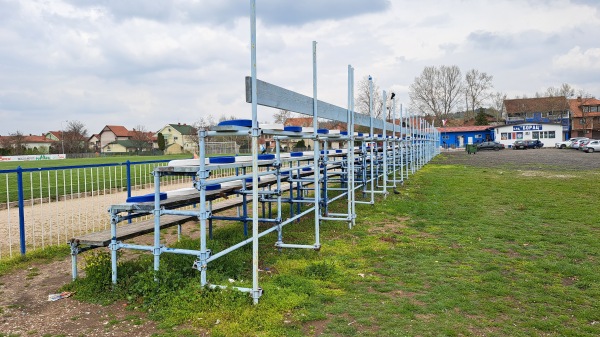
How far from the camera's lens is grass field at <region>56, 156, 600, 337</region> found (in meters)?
3.67

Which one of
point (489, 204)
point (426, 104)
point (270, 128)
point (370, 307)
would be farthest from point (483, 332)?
point (426, 104)

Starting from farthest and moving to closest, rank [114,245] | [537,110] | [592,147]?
[537,110] < [592,147] < [114,245]

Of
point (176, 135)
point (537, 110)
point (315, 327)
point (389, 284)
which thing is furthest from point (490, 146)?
point (176, 135)

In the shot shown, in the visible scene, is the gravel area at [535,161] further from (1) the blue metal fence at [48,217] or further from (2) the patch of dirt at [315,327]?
(2) the patch of dirt at [315,327]

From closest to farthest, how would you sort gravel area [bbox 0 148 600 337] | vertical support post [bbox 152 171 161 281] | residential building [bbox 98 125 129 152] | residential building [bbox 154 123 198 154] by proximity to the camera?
gravel area [bbox 0 148 600 337], vertical support post [bbox 152 171 161 281], residential building [bbox 154 123 198 154], residential building [bbox 98 125 129 152]

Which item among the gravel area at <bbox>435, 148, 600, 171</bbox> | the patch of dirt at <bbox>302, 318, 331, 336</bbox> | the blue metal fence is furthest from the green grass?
the gravel area at <bbox>435, 148, 600, 171</bbox>

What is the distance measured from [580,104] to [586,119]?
12.3 feet

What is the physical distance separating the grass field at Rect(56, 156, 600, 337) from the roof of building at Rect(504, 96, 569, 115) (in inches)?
3304

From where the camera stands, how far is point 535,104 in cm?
8375

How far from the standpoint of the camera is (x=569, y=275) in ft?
16.7

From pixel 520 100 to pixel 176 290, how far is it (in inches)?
3722

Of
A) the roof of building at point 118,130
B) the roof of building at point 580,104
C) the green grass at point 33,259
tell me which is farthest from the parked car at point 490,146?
the roof of building at point 118,130

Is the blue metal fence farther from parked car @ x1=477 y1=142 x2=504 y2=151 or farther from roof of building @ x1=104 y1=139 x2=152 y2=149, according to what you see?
roof of building @ x1=104 y1=139 x2=152 y2=149

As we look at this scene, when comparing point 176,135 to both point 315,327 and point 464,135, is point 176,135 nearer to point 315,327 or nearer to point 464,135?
point 464,135
